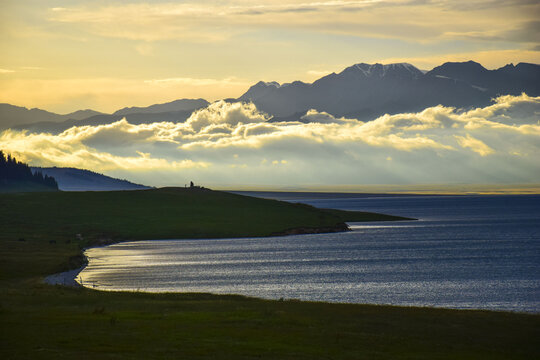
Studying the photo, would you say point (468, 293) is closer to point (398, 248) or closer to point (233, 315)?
point (233, 315)

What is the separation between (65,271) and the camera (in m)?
126

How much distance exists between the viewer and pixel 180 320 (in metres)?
53.9

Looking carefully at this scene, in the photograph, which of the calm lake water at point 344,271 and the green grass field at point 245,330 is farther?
the calm lake water at point 344,271

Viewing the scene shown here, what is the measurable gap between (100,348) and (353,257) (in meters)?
115

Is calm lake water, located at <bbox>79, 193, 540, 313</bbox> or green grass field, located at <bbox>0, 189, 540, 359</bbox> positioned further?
calm lake water, located at <bbox>79, 193, 540, 313</bbox>

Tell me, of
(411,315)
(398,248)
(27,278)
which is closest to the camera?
(411,315)

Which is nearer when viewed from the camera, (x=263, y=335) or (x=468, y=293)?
(x=263, y=335)

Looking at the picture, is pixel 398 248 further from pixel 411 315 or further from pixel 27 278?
pixel 411 315

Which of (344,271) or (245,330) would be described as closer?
(245,330)

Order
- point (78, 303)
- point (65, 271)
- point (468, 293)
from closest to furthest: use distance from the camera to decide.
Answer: point (78, 303) → point (468, 293) → point (65, 271)

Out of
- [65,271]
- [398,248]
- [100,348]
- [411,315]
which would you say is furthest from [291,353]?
[398,248]

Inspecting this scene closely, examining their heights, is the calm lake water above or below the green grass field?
below

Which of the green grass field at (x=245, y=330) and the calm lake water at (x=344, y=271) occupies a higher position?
the green grass field at (x=245, y=330)

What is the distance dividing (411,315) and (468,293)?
33.8m
